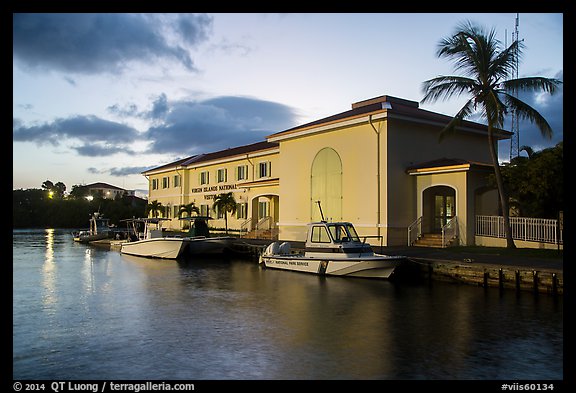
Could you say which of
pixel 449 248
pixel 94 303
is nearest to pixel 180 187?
pixel 449 248

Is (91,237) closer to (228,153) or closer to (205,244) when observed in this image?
(228,153)

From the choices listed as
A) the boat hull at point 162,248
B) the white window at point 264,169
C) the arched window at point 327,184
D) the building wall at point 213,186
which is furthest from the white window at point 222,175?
the arched window at point 327,184

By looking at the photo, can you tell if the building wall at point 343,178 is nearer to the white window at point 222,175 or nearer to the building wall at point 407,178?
the building wall at point 407,178

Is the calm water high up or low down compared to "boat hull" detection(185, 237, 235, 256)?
down

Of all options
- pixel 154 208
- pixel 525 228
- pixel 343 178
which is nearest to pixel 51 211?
pixel 154 208

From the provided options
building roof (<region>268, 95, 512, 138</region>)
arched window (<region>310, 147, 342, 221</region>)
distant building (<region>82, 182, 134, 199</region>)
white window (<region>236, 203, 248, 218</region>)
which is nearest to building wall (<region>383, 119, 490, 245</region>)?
building roof (<region>268, 95, 512, 138</region>)

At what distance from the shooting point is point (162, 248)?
A: 29328mm

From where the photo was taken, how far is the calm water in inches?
326

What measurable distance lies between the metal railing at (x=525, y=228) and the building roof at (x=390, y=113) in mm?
6267

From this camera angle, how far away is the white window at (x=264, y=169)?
38.1 meters

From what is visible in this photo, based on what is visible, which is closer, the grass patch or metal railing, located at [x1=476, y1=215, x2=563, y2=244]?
the grass patch

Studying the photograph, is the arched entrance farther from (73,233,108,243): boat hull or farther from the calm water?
(73,233,108,243): boat hull

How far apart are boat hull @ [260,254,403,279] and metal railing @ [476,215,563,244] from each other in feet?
24.2
